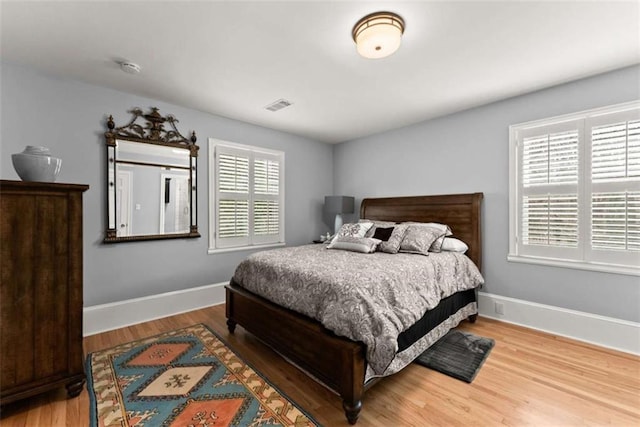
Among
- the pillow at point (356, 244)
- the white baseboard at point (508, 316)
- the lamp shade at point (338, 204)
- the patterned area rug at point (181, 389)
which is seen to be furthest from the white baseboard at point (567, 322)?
the patterned area rug at point (181, 389)

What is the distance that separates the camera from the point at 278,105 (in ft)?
11.0

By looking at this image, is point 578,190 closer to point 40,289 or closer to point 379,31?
point 379,31

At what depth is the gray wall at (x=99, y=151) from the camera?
2.52 meters

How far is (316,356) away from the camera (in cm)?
192

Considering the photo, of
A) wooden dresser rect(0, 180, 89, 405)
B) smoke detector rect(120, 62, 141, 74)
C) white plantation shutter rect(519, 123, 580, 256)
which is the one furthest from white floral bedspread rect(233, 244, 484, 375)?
smoke detector rect(120, 62, 141, 74)

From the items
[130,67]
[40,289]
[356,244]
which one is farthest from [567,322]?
[130,67]

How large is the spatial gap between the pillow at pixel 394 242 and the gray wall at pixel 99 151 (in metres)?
2.04

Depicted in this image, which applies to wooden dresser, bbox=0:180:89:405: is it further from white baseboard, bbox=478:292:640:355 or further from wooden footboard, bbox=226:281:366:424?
white baseboard, bbox=478:292:640:355

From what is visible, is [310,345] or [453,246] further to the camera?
[453,246]

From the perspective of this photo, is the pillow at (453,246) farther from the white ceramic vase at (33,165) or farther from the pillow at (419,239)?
the white ceramic vase at (33,165)

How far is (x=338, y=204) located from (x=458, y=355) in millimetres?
2694

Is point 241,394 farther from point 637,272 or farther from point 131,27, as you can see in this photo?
point 637,272

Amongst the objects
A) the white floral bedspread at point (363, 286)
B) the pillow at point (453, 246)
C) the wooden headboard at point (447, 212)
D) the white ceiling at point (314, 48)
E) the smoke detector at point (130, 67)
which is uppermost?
the white ceiling at point (314, 48)

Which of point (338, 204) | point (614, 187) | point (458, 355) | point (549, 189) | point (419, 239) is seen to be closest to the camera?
point (458, 355)
